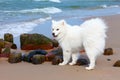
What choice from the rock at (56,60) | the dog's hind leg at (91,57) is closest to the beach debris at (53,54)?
the rock at (56,60)

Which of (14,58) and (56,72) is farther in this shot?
(14,58)

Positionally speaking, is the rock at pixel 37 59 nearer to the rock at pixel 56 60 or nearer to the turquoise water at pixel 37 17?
the rock at pixel 56 60

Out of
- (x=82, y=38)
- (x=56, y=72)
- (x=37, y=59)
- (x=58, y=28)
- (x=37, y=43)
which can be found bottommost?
(x=56, y=72)

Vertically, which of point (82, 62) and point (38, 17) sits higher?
point (38, 17)

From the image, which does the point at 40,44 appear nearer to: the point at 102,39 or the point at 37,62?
the point at 37,62

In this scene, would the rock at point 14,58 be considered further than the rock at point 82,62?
Yes

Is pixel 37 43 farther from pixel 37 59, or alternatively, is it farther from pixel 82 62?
pixel 82 62

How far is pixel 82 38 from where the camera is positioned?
25.9ft

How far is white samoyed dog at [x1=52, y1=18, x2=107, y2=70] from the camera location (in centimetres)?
775

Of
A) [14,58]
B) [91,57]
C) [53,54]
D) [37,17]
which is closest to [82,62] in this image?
[91,57]

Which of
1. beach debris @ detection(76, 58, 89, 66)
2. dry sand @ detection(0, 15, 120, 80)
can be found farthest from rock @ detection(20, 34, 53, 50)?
beach debris @ detection(76, 58, 89, 66)

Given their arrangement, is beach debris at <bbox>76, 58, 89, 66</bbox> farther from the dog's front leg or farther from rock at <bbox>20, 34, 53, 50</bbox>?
rock at <bbox>20, 34, 53, 50</bbox>

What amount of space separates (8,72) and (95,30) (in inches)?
78.3

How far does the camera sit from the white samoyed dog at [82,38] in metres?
7.75
